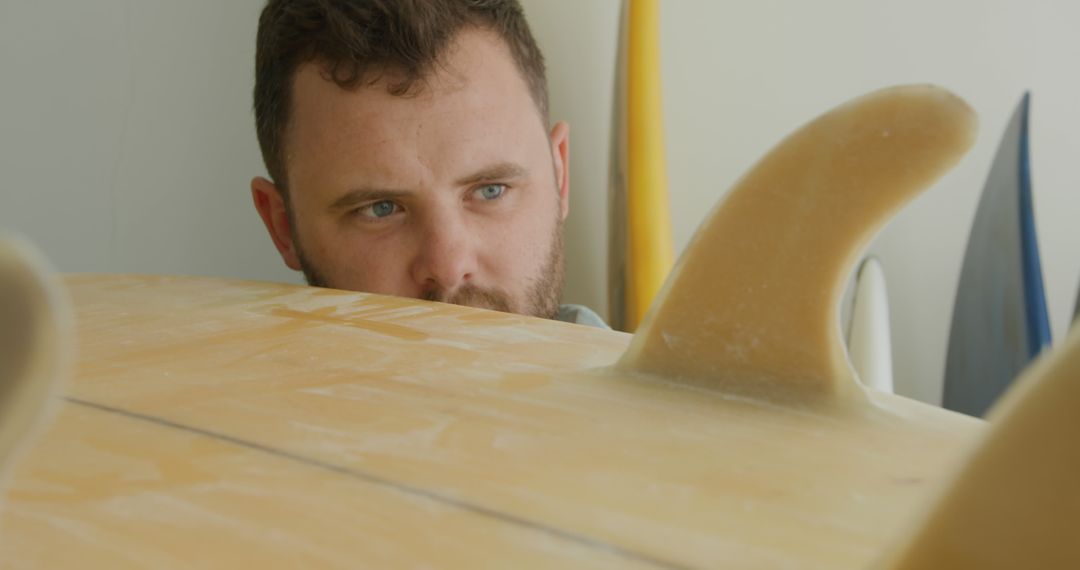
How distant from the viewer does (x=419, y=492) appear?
19 cm

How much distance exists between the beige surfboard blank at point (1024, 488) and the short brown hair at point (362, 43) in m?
0.86

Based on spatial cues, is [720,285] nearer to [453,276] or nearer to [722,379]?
[722,379]

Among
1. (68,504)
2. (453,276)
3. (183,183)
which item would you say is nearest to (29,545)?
(68,504)

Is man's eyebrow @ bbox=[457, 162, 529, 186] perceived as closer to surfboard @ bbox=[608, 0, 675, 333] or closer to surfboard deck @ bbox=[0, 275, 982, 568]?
surfboard @ bbox=[608, 0, 675, 333]

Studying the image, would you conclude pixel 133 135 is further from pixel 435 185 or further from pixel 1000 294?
pixel 1000 294

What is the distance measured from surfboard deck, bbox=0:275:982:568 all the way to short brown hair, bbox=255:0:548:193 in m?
0.66

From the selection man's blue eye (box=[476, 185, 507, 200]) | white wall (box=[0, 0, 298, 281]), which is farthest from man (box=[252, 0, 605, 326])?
white wall (box=[0, 0, 298, 281])

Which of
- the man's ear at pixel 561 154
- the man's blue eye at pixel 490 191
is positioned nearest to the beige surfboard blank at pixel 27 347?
the man's blue eye at pixel 490 191

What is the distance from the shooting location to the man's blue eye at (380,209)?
96 cm

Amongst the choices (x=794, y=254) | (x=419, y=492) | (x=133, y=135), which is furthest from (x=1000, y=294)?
(x=133, y=135)

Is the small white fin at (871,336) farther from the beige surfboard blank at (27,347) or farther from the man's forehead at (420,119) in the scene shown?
the beige surfboard blank at (27,347)

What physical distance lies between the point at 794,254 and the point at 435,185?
2.27 feet

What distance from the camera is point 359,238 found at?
0.97 m

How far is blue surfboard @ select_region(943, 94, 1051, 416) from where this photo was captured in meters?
0.99
